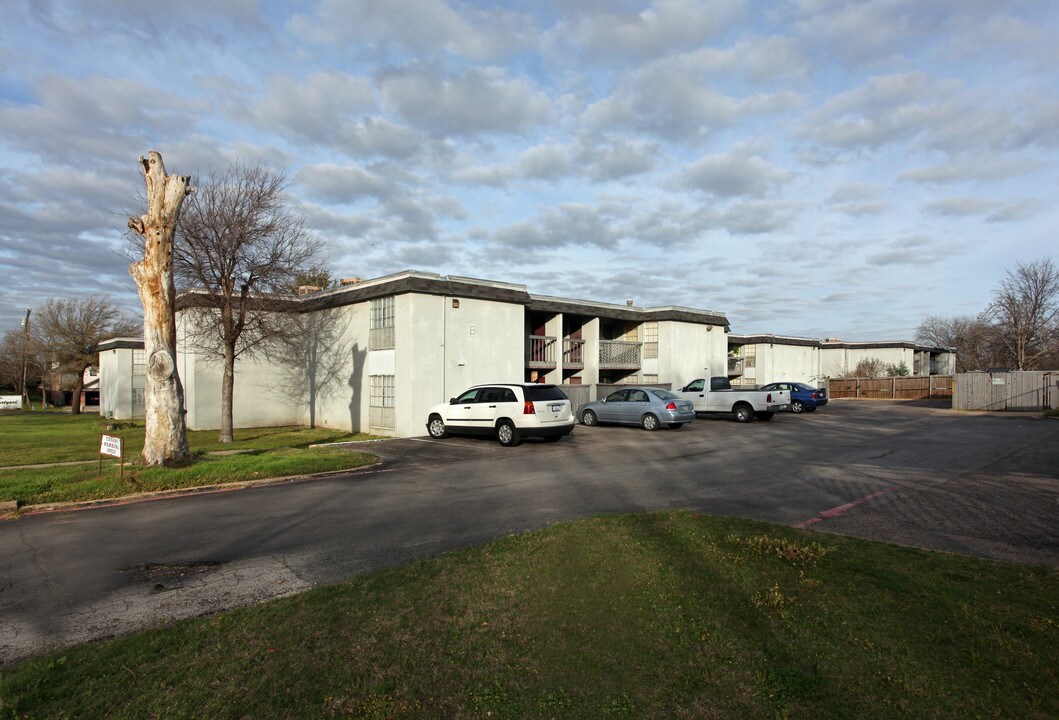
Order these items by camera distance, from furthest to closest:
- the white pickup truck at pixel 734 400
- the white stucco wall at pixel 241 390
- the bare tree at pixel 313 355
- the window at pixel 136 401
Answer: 1. the window at pixel 136 401
2. the white pickup truck at pixel 734 400
3. the white stucco wall at pixel 241 390
4. the bare tree at pixel 313 355

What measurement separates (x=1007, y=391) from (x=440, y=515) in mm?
35172

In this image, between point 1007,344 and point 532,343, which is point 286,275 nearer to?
point 532,343

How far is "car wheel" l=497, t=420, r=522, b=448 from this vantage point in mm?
17281

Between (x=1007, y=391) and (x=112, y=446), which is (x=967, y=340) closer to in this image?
(x=1007, y=391)

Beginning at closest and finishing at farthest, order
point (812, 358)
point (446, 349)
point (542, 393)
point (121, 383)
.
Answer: point (542, 393) < point (446, 349) < point (121, 383) < point (812, 358)

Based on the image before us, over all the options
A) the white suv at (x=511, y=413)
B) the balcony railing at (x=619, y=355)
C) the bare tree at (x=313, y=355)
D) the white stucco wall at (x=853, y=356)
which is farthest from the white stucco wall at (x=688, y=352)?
the white stucco wall at (x=853, y=356)

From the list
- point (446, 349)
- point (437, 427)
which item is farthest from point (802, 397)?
point (437, 427)

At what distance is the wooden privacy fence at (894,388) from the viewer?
44.2 meters

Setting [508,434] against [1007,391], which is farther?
[1007,391]

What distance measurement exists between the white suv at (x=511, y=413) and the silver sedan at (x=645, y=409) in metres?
4.63

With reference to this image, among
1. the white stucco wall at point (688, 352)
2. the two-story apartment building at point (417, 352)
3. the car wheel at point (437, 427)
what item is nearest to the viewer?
the car wheel at point (437, 427)

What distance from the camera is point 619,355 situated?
30375 millimetres

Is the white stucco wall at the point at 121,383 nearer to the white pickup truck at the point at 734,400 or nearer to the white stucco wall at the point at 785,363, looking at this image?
the white pickup truck at the point at 734,400

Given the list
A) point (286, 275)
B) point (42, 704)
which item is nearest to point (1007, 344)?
point (286, 275)
